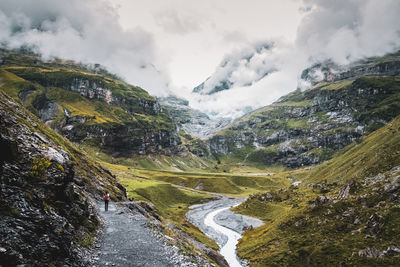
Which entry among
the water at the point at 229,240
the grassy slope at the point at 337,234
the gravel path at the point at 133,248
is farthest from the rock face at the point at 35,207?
the water at the point at 229,240

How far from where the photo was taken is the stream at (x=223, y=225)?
276 ft

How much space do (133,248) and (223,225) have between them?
99.4 metres

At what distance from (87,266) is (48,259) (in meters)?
4.49

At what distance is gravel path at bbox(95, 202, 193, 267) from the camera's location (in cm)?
2667

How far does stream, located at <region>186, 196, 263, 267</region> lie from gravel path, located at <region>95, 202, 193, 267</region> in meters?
45.0

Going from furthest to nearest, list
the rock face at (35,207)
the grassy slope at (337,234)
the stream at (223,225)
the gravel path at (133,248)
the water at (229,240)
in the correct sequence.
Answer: the stream at (223,225), the water at (229,240), the grassy slope at (337,234), the gravel path at (133,248), the rock face at (35,207)

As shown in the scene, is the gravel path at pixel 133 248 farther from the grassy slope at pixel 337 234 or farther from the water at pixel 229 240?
the water at pixel 229 240

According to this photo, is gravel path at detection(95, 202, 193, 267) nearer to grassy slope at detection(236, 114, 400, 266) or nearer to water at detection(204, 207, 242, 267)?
grassy slope at detection(236, 114, 400, 266)

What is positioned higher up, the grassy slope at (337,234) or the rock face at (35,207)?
the rock face at (35,207)

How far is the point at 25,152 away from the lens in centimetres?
2616

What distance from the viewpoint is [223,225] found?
12169 centimetres

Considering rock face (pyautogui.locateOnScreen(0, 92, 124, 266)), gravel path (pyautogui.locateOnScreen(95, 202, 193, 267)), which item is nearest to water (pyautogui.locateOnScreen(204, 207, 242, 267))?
gravel path (pyautogui.locateOnScreen(95, 202, 193, 267))

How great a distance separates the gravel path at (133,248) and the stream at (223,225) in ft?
148

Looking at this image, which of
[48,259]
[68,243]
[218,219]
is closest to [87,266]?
[68,243]
